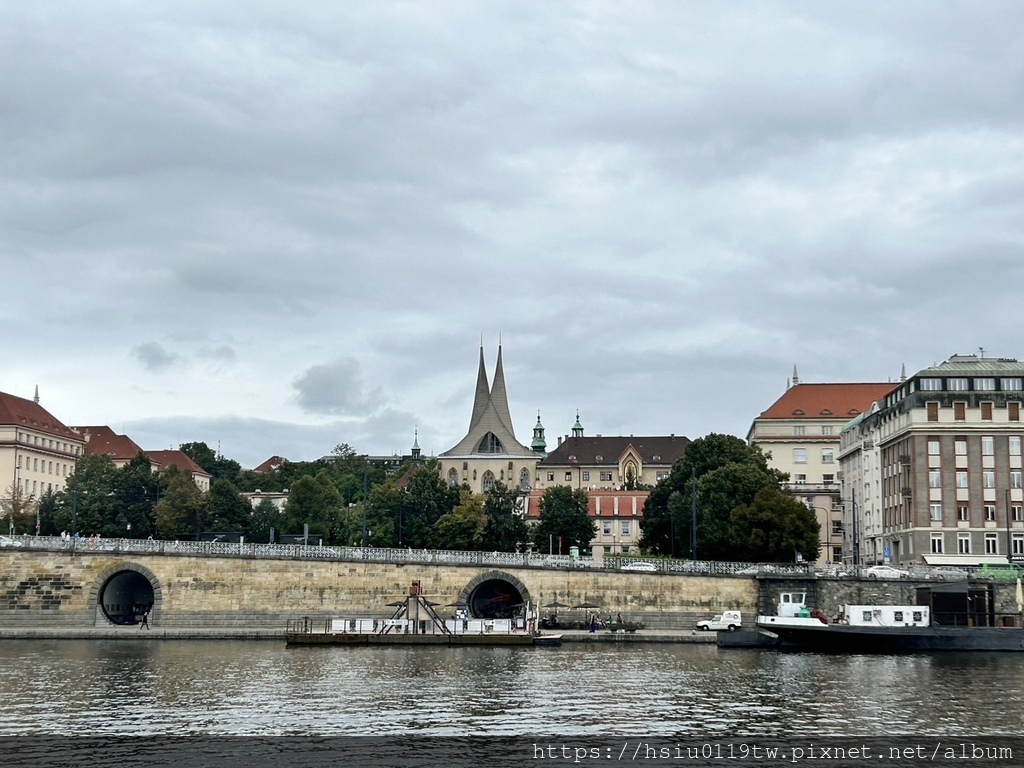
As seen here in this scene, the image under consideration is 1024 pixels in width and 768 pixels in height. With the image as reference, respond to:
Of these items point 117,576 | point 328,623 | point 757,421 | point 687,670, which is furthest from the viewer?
point 757,421

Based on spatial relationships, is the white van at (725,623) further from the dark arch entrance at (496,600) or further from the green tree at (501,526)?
the green tree at (501,526)

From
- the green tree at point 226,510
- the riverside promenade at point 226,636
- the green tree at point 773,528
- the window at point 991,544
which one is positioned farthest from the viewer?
the green tree at point 226,510

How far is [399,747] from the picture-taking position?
32312 mm

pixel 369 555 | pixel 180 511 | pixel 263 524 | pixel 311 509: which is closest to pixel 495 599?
pixel 369 555

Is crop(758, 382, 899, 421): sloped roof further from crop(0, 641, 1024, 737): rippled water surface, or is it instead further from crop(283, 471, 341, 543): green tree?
crop(0, 641, 1024, 737): rippled water surface

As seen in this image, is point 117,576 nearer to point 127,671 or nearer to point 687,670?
point 127,671

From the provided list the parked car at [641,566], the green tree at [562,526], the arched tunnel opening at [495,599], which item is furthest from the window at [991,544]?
the green tree at [562,526]

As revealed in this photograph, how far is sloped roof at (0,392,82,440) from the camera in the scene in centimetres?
15350

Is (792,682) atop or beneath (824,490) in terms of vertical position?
beneath

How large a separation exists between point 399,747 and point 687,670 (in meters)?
25.3

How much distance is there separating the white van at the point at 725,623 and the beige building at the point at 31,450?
90.5m

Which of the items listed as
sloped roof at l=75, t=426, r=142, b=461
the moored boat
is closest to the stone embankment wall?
the moored boat

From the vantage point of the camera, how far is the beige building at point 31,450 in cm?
15138

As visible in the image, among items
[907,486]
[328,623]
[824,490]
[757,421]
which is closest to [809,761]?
[328,623]
